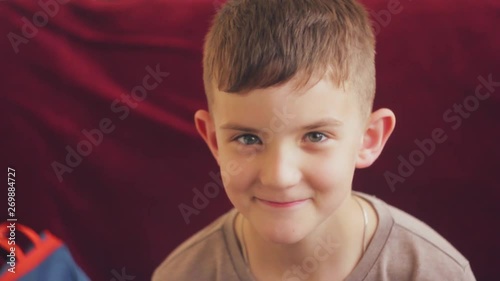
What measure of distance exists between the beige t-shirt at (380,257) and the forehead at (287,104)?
210mm

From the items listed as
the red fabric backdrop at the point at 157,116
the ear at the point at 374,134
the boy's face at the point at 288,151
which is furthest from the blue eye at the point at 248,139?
the red fabric backdrop at the point at 157,116

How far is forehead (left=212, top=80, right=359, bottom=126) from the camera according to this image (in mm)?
599

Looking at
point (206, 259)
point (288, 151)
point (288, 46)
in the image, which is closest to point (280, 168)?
point (288, 151)

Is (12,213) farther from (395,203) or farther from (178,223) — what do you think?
(395,203)

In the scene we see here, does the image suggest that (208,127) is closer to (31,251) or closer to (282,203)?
(282,203)

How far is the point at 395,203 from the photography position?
929mm

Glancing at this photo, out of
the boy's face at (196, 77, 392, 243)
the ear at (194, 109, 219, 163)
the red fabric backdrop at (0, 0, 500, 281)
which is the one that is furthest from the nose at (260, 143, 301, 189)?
the red fabric backdrop at (0, 0, 500, 281)

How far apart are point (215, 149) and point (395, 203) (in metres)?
0.34

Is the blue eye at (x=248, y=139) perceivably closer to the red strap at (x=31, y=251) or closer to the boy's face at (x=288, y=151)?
the boy's face at (x=288, y=151)

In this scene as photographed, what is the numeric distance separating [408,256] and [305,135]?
0.24 metres

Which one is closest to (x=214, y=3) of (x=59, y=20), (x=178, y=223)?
(x=59, y=20)

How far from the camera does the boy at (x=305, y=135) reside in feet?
1.99

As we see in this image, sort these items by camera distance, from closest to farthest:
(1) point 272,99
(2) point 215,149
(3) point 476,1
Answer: (1) point 272,99 < (2) point 215,149 < (3) point 476,1

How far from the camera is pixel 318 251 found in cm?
78
